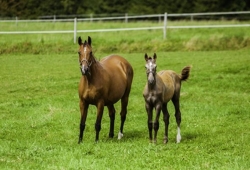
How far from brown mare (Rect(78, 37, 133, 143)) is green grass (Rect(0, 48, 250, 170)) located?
0.70 meters

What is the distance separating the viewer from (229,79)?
60.6 ft

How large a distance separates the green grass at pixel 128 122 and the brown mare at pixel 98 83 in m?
0.70

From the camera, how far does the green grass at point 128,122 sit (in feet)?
28.9

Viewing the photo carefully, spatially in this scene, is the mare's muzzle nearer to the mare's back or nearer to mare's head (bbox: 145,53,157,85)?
mare's head (bbox: 145,53,157,85)

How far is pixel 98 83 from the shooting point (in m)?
10.5

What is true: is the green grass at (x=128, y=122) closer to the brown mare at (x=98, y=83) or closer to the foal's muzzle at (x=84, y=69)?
the brown mare at (x=98, y=83)

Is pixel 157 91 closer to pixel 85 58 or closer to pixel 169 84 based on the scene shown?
pixel 169 84

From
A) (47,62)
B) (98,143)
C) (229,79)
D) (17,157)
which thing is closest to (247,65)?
(229,79)

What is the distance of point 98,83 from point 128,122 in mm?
2774

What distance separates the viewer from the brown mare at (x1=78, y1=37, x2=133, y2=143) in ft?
33.2

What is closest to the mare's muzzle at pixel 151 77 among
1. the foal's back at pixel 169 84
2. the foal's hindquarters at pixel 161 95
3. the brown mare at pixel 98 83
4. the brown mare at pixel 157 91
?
the brown mare at pixel 157 91

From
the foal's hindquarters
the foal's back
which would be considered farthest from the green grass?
the foal's back

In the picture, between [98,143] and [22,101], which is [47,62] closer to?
Result: [22,101]

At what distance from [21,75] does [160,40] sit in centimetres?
1013
